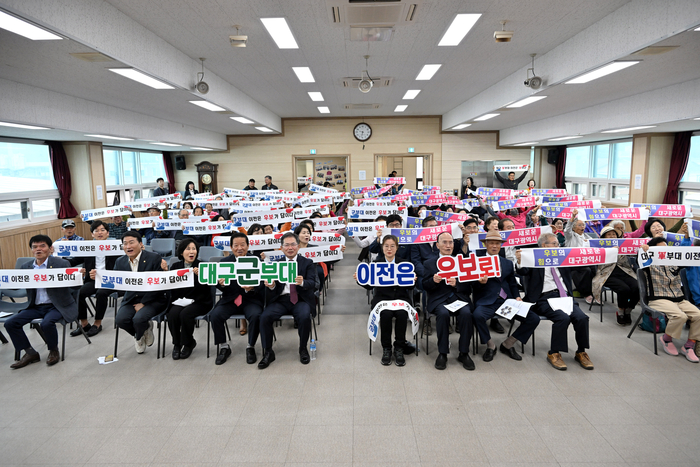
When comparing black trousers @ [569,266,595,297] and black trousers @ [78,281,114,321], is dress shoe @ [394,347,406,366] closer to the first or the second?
black trousers @ [569,266,595,297]

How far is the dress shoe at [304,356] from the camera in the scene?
4.18 metres

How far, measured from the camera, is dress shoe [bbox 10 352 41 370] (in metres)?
4.17

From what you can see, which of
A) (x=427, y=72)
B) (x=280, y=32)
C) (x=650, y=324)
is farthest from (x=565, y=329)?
(x=427, y=72)

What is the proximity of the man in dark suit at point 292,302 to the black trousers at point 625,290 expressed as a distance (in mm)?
4033

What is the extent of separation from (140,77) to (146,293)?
3.08m

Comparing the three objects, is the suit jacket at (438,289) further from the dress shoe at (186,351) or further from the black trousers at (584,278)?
the dress shoe at (186,351)

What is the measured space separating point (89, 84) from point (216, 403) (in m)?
5.56

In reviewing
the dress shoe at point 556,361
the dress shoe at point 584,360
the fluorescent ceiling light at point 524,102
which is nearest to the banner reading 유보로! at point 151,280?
the dress shoe at point 556,361

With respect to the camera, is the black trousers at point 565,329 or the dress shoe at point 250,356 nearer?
the black trousers at point 565,329

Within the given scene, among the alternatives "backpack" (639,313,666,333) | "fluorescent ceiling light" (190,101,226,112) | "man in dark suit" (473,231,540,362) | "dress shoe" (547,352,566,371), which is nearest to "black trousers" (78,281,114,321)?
"fluorescent ceiling light" (190,101,226,112)

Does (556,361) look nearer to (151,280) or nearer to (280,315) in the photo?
(280,315)

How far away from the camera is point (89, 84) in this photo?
6.17 metres

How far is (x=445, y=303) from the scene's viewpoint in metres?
4.30

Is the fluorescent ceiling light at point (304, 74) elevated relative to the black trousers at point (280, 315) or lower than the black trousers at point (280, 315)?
elevated
